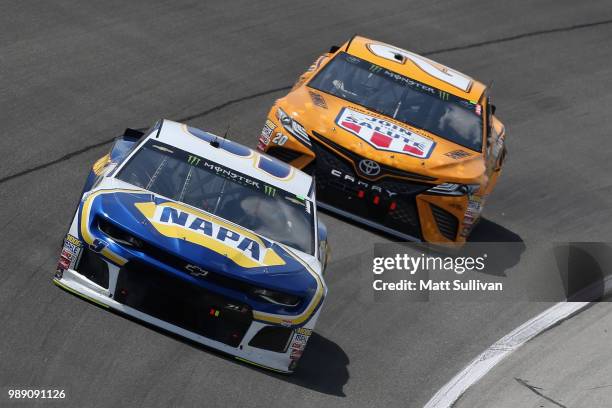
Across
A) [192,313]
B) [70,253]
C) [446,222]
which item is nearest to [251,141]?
[446,222]

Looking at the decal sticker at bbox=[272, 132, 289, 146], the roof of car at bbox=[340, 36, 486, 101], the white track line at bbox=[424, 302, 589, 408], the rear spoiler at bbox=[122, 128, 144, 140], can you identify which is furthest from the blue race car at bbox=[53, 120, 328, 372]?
the roof of car at bbox=[340, 36, 486, 101]

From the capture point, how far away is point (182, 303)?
8461 mm

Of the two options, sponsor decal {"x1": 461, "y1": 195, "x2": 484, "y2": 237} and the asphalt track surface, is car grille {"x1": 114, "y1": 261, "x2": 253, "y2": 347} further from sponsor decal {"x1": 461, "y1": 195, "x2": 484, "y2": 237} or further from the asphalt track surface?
sponsor decal {"x1": 461, "y1": 195, "x2": 484, "y2": 237}

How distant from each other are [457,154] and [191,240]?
4404 mm

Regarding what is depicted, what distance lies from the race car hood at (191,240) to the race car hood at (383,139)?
9.82 ft

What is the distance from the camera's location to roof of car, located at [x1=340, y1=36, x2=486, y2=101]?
13.1m

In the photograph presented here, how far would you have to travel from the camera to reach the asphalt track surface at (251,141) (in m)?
8.56

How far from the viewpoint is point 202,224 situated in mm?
8688

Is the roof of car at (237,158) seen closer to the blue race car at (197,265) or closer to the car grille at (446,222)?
the blue race car at (197,265)

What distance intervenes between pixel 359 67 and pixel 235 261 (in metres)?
5.15

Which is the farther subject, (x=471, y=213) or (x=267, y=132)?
(x=267, y=132)

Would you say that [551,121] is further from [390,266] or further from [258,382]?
[258,382]

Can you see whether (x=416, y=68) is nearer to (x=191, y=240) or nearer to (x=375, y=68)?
(x=375, y=68)

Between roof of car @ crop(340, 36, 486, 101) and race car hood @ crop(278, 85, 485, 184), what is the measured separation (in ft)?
3.28
